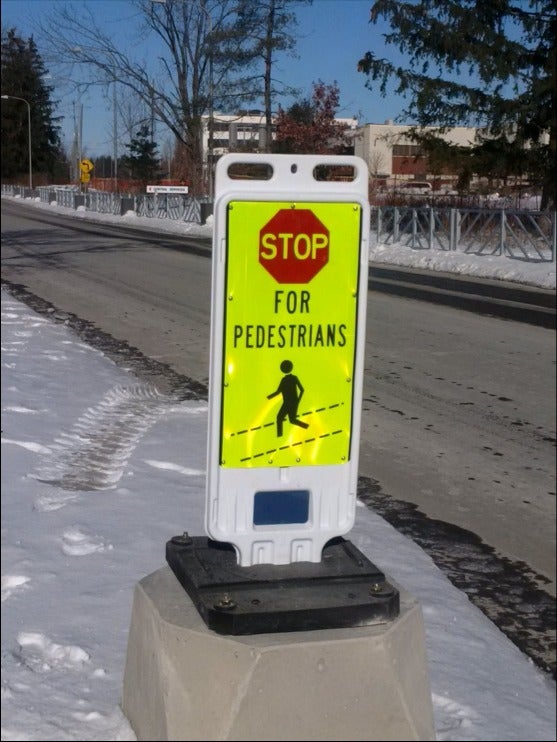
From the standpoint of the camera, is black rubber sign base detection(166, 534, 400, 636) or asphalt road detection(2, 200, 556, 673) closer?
black rubber sign base detection(166, 534, 400, 636)

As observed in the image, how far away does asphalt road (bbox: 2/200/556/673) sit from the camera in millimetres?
3916

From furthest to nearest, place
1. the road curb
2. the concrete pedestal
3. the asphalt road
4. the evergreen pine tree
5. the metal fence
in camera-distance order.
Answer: the metal fence < the road curb < the asphalt road < the evergreen pine tree < the concrete pedestal

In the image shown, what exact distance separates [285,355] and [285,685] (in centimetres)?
63

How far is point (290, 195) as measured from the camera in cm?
194

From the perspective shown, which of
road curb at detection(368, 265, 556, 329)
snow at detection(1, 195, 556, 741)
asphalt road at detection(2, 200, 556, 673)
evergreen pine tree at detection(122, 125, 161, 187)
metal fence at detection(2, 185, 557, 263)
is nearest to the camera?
snow at detection(1, 195, 556, 741)

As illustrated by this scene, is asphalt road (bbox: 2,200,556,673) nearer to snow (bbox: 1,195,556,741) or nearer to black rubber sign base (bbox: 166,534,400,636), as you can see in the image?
snow (bbox: 1,195,556,741)

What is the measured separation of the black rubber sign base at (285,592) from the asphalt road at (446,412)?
1.14m

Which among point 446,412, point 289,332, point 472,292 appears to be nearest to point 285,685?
point 289,332

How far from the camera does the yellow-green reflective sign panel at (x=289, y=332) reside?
196cm

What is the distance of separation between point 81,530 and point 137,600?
142 cm

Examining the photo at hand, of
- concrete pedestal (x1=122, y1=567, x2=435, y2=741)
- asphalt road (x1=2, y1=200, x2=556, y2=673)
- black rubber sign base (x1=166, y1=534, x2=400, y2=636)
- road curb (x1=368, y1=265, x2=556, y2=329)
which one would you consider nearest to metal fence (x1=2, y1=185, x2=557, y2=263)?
road curb (x1=368, y1=265, x2=556, y2=329)

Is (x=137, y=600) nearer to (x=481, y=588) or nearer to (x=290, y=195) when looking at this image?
(x=290, y=195)

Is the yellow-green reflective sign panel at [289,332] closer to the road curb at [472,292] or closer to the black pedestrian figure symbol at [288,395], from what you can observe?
the black pedestrian figure symbol at [288,395]

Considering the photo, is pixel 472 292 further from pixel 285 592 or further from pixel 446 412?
pixel 285 592
